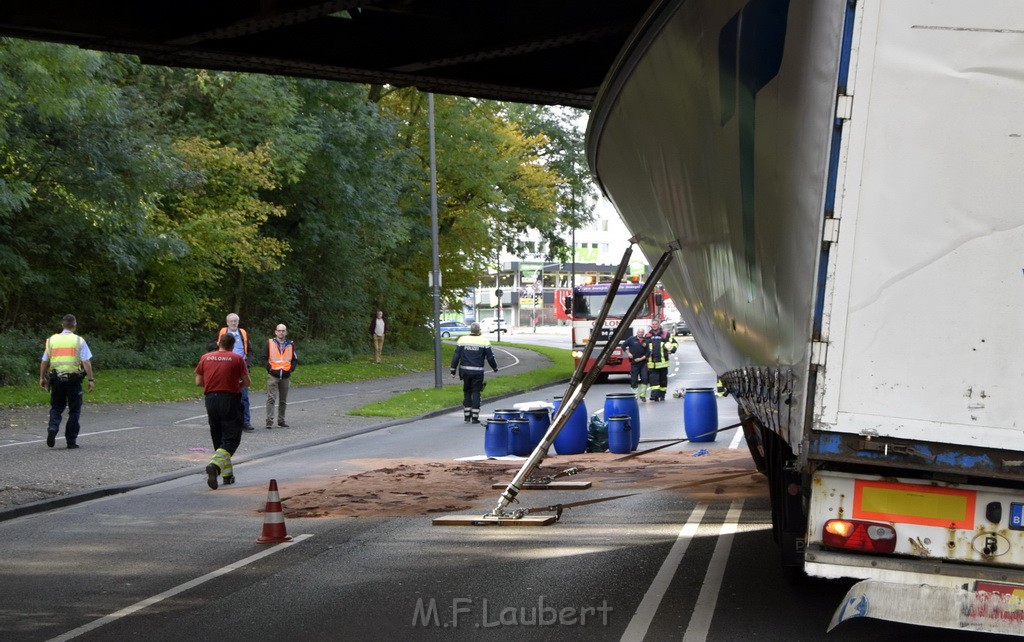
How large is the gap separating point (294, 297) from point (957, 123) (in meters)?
38.7

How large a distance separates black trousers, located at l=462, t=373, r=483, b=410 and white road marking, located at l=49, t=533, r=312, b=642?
11.6m

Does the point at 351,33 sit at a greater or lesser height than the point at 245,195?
greater

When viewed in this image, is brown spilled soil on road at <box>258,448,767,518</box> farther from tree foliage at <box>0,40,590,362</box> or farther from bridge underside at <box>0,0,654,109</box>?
tree foliage at <box>0,40,590,362</box>

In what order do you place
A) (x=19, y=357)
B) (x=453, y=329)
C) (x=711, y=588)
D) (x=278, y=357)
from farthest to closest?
(x=453, y=329)
(x=19, y=357)
(x=278, y=357)
(x=711, y=588)

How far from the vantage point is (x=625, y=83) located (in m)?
8.23

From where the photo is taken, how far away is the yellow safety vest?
1702 cm

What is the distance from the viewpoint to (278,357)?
20766 millimetres

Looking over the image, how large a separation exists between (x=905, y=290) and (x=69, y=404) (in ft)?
47.0

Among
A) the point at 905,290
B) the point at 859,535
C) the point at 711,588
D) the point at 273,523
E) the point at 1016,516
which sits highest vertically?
the point at 905,290

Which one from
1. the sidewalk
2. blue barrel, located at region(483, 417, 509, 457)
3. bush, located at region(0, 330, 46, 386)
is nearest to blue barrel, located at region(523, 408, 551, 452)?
blue barrel, located at region(483, 417, 509, 457)

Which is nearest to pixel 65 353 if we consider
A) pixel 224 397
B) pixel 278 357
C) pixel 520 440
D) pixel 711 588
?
pixel 278 357

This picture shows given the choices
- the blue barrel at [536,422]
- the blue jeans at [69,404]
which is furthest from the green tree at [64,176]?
the blue barrel at [536,422]

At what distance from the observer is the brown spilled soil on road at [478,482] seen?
11805 millimetres

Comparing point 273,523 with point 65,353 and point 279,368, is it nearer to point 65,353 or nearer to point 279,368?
point 65,353
